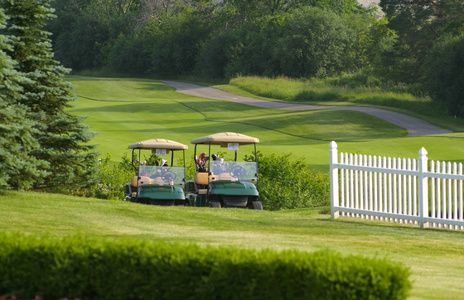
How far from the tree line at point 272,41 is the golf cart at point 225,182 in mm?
26336

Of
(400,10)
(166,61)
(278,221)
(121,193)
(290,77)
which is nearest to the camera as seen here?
(278,221)

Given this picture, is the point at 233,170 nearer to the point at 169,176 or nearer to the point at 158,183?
the point at 169,176

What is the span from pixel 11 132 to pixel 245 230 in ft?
13.7

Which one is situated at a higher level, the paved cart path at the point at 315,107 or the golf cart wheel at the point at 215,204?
the paved cart path at the point at 315,107

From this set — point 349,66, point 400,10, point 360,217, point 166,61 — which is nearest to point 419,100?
point 400,10

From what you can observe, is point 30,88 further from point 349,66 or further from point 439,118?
point 349,66

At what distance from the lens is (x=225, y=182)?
14.2 m

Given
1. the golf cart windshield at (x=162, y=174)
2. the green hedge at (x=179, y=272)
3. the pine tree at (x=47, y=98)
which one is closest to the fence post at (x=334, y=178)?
the golf cart windshield at (x=162, y=174)

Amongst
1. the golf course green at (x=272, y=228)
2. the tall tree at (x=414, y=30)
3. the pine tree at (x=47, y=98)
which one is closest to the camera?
the golf course green at (x=272, y=228)

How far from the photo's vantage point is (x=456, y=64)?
38000 millimetres

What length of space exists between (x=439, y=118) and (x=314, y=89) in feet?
40.5

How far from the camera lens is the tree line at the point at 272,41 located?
4922 centimetres

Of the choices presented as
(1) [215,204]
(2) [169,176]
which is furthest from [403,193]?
(2) [169,176]

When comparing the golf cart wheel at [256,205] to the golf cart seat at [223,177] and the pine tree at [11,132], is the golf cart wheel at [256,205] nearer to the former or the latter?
the golf cart seat at [223,177]
